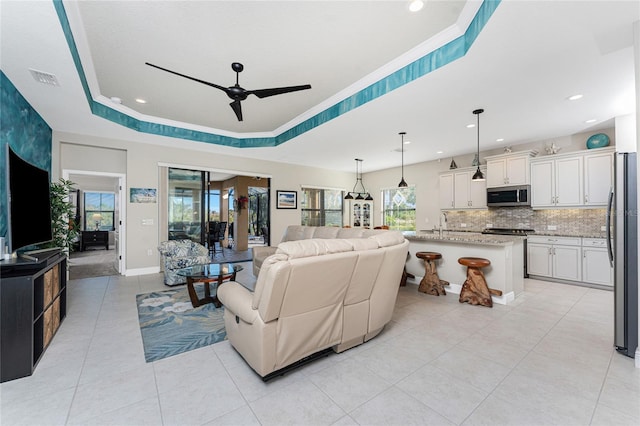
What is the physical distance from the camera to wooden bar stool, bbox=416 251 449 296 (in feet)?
14.0

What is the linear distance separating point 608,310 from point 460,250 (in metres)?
1.88

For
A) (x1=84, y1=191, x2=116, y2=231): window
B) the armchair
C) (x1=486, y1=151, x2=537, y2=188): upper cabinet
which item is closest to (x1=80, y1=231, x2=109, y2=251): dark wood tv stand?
(x1=84, y1=191, x2=116, y2=231): window

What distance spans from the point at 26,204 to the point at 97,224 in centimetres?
961

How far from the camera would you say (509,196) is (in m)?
5.54

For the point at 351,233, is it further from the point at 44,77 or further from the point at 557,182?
the point at 44,77

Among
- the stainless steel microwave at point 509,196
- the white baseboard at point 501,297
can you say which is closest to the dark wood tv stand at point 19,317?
the white baseboard at point 501,297

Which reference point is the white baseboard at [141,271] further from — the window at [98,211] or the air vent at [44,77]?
the window at [98,211]

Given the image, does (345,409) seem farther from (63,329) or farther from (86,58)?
(86,58)

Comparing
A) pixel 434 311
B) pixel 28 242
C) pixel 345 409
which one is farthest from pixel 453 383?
pixel 28 242

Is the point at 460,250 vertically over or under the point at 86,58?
under

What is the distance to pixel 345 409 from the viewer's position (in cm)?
174

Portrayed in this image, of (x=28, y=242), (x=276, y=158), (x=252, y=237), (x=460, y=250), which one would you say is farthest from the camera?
(x=252, y=237)

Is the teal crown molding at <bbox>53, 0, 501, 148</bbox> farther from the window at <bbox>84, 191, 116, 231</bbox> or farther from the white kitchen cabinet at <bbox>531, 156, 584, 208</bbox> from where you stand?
the window at <bbox>84, 191, 116, 231</bbox>

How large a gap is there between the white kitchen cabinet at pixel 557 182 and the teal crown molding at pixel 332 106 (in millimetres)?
4041
